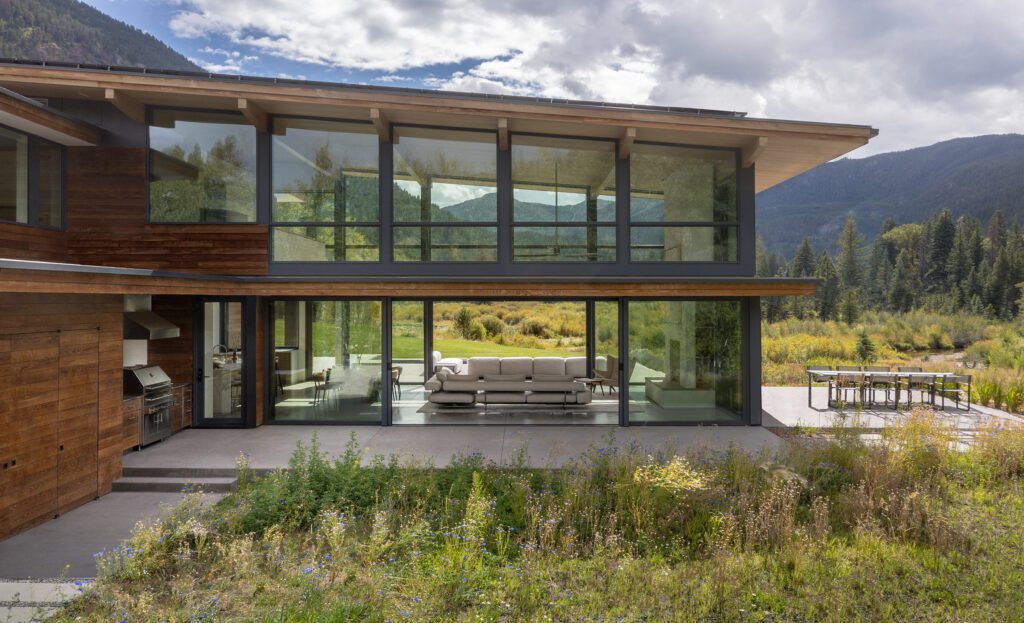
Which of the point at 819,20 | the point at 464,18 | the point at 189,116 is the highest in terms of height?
the point at 464,18

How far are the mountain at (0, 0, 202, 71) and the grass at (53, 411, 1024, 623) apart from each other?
210 feet

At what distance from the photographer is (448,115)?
9484 millimetres

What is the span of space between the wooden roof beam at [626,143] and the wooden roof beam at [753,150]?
1.99 m

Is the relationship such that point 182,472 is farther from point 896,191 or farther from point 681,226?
point 896,191

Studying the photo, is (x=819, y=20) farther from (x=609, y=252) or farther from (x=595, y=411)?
(x=595, y=411)

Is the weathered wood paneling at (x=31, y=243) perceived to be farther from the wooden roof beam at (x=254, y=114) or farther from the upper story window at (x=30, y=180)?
the wooden roof beam at (x=254, y=114)

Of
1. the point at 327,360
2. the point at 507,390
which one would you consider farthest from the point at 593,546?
the point at 327,360

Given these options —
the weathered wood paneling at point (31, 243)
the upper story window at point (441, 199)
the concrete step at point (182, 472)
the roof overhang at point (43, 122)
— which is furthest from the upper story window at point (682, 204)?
the weathered wood paneling at point (31, 243)

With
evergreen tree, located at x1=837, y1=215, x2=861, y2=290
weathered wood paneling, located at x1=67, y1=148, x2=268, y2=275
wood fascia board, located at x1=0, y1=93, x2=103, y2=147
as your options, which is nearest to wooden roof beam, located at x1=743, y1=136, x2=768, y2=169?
weathered wood paneling, located at x1=67, y1=148, x2=268, y2=275

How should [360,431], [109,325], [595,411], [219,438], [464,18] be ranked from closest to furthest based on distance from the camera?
[109,325] < [219,438] < [360,431] < [595,411] < [464,18]

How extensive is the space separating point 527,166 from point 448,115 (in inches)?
64.2

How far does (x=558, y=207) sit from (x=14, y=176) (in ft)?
Result: 27.1

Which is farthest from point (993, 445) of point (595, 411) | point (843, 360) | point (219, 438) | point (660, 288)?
point (843, 360)

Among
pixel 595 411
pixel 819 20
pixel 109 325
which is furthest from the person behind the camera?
pixel 819 20
